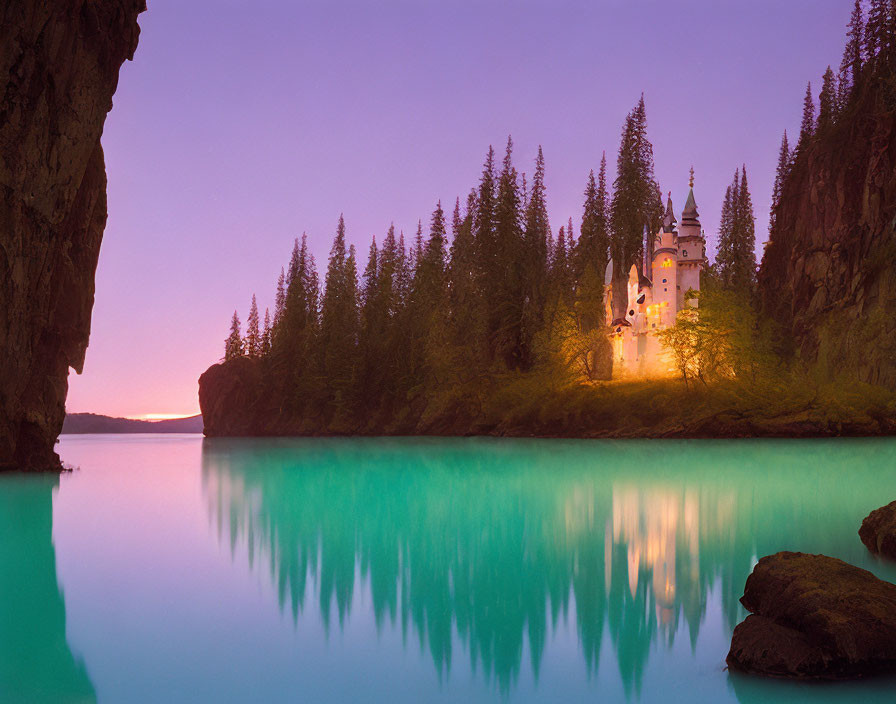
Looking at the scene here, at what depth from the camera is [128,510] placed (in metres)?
18.3

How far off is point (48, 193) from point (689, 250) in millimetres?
45517

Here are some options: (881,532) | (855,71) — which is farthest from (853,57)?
(881,532)

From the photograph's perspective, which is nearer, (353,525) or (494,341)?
(353,525)

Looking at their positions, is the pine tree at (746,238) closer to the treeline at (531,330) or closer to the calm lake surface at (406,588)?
the treeline at (531,330)

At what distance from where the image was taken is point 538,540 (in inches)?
498

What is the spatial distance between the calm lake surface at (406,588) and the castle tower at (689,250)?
33.6 m

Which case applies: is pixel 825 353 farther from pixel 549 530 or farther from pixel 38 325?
pixel 38 325

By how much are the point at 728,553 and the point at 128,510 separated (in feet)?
47.8

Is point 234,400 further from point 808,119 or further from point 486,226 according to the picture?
point 808,119

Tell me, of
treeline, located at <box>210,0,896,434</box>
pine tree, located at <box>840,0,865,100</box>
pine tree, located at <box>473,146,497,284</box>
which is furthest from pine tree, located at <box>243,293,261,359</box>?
pine tree, located at <box>840,0,865,100</box>

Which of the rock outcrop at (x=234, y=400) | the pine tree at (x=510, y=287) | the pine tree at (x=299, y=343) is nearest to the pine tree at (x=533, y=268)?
the pine tree at (x=510, y=287)

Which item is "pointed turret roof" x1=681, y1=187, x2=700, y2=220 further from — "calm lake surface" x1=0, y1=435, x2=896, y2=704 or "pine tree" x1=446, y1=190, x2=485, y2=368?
"calm lake surface" x1=0, y1=435, x2=896, y2=704

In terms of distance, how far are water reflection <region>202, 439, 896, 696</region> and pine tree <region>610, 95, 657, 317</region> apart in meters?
33.0

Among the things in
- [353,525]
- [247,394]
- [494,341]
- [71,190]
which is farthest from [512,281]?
[353,525]
